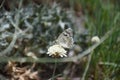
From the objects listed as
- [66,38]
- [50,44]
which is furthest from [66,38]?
[50,44]

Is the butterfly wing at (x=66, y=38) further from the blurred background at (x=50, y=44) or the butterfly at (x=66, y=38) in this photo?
the blurred background at (x=50, y=44)

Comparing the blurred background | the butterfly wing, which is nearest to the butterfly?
the butterfly wing

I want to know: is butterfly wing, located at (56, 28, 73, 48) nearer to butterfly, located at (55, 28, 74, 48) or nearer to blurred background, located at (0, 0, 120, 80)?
butterfly, located at (55, 28, 74, 48)

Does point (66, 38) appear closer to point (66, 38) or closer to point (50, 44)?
point (66, 38)

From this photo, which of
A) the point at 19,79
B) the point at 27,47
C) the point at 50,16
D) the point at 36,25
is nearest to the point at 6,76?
the point at 19,79

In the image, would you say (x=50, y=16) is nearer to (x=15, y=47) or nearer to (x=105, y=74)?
(x=15, y=47)

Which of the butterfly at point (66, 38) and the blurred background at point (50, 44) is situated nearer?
the butterfly at point (66, 38)

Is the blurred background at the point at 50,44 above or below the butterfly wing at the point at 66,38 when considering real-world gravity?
above

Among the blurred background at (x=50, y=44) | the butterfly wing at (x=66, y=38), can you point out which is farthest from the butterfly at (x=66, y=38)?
the blurred background at (x=50, y=44)

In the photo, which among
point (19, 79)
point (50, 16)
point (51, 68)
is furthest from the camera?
point (50, 16)
